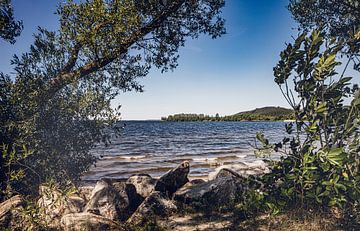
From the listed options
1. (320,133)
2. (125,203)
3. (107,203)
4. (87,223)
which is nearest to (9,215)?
(87,223)

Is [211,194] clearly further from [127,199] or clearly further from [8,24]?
[8,24]

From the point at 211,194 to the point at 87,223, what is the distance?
457 cm

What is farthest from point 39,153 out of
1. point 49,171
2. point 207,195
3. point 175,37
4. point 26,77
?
point 175,37

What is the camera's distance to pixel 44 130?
27.0ft

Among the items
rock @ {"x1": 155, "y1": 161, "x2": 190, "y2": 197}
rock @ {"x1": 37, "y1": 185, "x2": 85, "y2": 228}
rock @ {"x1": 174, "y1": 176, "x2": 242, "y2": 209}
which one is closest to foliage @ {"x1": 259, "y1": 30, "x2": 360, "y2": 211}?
rock @ {"x1": 174, "y1": 176, "x2": 242, "y2": 209}

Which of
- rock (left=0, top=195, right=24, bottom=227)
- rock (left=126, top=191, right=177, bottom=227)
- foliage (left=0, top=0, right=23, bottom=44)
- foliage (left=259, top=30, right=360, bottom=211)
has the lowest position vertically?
rock (left=126, top=191, right=177, bottom=227)

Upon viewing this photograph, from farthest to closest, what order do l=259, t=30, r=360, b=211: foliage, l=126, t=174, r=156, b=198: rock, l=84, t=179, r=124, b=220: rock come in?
l=126, t=174, r=156, b=198: rock
l=84, t=179, r=124, b=220: rock
l=259, t=30, r=360, b=211: foliage

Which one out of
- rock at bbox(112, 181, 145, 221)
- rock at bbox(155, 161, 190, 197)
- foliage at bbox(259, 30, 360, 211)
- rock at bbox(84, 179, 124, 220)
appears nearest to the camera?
foliage at bbox(259, 30, 360, 211)

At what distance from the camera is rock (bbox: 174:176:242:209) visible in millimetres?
9344

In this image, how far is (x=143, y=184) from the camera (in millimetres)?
11445

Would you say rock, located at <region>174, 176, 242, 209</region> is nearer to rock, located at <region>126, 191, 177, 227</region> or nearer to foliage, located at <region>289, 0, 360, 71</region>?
rock, located at <region>126, 191, 177, 227</region>

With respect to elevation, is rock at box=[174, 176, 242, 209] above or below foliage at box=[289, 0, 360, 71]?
below

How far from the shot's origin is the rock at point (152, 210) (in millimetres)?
8250

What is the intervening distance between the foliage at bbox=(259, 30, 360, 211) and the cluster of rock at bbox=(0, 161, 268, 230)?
2.61m
